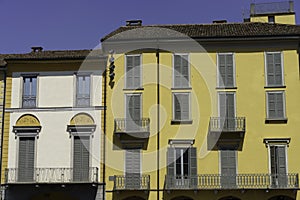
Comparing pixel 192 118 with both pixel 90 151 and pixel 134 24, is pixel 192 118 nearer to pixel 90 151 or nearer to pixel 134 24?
pixel 90 151

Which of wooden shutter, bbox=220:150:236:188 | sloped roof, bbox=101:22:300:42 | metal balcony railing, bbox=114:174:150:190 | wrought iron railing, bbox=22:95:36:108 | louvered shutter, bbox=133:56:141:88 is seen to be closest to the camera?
wooden shutter, bbox=220:150:236:188

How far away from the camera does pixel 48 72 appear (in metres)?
31.8

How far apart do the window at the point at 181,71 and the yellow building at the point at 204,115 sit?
0.18 feet

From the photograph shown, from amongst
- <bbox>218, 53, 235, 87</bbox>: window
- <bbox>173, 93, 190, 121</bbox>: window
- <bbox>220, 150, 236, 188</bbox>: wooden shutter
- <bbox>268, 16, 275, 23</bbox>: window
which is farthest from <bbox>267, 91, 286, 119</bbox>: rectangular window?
<bbox>268, 16, 275, 23</bbox>: window

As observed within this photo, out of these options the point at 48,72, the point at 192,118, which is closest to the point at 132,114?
the point at 192,118

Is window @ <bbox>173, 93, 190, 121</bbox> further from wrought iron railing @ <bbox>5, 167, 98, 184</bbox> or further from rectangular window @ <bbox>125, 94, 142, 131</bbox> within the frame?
wrought iron railing @ <bbox>5, 167, 98, 184</bbox>

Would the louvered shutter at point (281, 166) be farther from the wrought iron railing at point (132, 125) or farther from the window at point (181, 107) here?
the wrought iron railing at point (132, 125)

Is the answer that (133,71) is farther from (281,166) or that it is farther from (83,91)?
(281,166)

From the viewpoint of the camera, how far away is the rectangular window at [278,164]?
94.6 ft

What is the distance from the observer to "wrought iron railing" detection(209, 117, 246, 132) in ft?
97.2

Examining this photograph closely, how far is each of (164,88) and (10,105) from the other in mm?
8786

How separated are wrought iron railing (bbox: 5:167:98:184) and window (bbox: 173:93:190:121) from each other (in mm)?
5303

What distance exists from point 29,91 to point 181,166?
31.7 feet

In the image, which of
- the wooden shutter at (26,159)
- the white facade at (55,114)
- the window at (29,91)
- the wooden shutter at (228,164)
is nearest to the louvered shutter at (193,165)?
the wooden shutter at (228,164)
